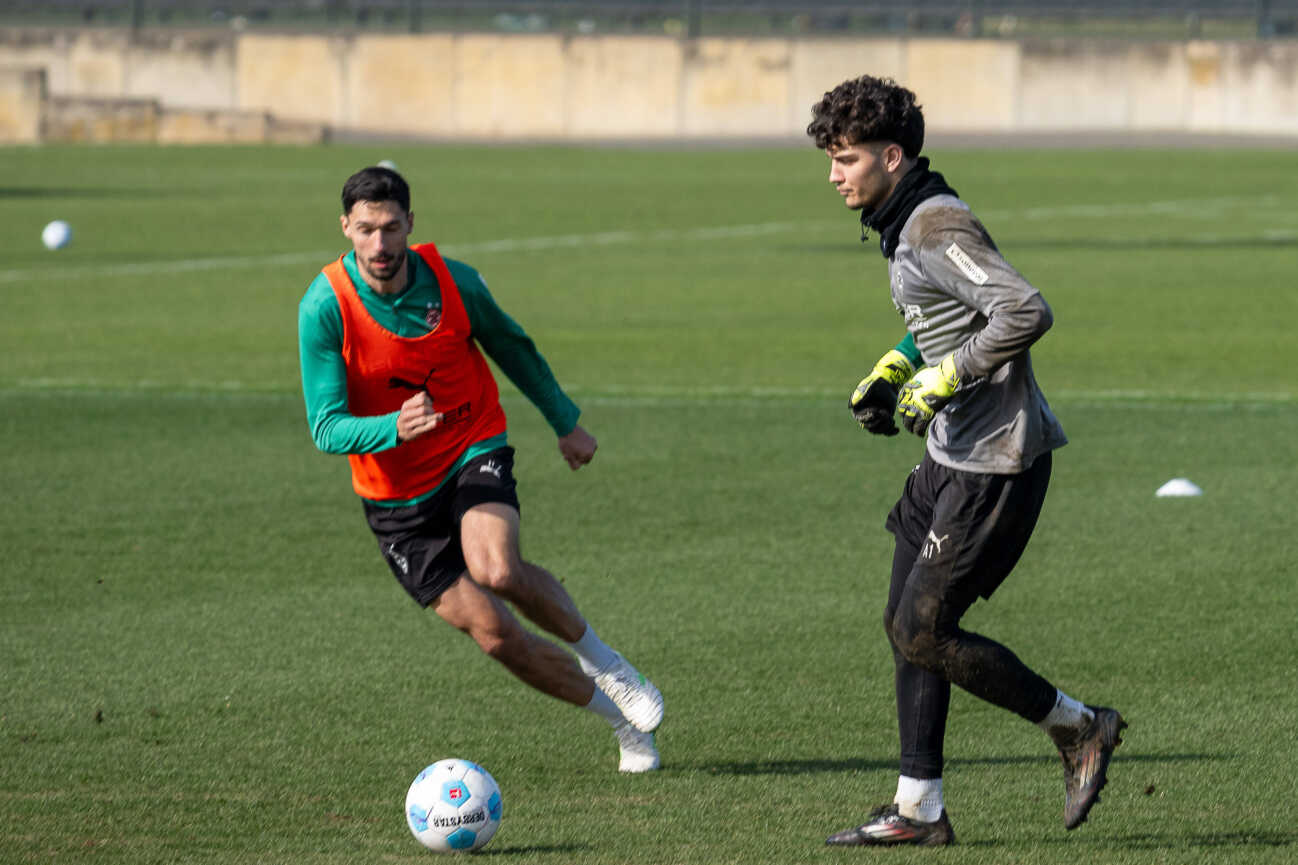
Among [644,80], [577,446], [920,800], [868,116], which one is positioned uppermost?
[868,116]

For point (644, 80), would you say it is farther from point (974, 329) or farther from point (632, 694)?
point (974, 329)

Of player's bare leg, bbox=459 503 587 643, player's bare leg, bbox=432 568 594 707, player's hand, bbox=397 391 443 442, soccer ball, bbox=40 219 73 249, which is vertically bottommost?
soccer ball, bbox=40 219 73 249

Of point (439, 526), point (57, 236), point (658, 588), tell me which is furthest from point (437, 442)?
point (57, 236)

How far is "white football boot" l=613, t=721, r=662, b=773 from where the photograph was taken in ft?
21.9

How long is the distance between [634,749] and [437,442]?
3.73 feet

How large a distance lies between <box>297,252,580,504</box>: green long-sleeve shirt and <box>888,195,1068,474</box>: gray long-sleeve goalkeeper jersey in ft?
4.86

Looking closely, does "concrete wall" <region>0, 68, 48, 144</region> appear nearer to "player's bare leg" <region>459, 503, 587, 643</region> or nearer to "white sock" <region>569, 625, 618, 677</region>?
"white sock" <region>569, 625, 618, 677</region>

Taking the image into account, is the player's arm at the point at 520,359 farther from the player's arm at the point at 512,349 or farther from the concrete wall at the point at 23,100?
the concrete wall at the point at 23,100

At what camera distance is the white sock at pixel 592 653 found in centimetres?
682

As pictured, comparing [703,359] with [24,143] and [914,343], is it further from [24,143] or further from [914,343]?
[24,143]

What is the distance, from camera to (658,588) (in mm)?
9203

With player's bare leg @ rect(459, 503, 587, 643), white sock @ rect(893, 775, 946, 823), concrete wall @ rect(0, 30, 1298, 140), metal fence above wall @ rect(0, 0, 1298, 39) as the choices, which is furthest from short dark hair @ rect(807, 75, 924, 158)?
metal fence above wall @ rect(0, 0, 1298, 39)

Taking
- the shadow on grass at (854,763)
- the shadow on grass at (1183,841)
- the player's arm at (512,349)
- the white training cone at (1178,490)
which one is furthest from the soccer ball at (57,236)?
the shadow on grass at (1183,841)

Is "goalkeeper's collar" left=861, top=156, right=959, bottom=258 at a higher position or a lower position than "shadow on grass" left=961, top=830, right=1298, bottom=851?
higher
